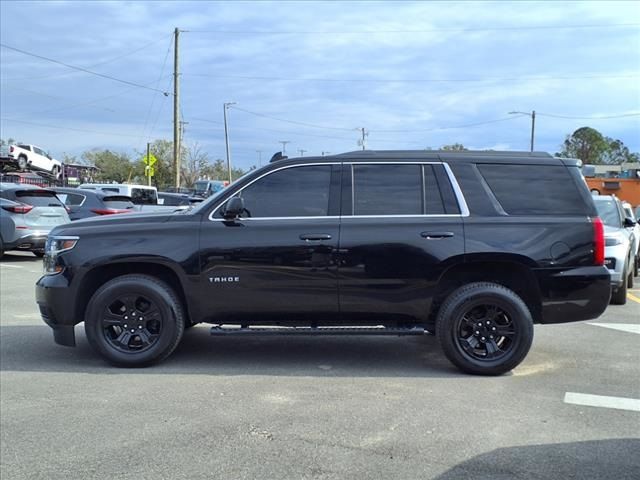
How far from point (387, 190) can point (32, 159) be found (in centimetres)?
3273

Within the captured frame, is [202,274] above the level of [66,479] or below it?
above

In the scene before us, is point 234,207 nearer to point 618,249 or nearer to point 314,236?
point 314,236

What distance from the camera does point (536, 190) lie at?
560cm

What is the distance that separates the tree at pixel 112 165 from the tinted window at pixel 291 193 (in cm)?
7343

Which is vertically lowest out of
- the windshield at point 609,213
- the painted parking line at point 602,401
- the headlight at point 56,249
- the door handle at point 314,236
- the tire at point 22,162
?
the painted parking line at point 602,401

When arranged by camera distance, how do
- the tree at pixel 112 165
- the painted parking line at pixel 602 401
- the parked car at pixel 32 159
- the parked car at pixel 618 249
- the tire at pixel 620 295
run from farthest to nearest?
the tree at pixel 112 165 < the parked car at pixel 32 159 < the tire at pixel 620 295 < the parked car at pixel 618 249 < the painted parking line at pixel 602 401

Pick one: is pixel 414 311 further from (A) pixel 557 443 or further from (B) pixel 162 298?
(B) pixel 162 298

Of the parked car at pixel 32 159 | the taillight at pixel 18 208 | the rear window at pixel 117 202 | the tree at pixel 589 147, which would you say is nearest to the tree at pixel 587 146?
the tree at pixel 589 147

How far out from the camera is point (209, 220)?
558cm

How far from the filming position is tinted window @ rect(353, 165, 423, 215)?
18.4ft

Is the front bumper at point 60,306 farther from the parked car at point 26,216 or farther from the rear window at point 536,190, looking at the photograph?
the parked car at point 26,216

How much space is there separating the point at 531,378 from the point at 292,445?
2.55 metres

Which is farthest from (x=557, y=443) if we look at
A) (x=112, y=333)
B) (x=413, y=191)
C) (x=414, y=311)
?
(x=112, y=333)

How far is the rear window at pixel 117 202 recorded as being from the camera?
16047 mm
